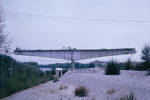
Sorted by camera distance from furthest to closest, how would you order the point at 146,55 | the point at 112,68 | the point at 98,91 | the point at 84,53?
the point at 84,53 → the point at 146,55 → the point at 112,68 → the point at 98,91

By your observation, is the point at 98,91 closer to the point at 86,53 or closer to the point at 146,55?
the point at 146,55

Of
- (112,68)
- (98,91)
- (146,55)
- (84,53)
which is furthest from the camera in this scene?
(84,53)

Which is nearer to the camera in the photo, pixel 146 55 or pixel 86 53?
pixel 146 55

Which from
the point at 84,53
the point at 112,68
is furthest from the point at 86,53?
the point at 112,68

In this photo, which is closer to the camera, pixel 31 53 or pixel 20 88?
pixel 20 88

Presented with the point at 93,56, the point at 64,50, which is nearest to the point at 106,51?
the point at 93,56

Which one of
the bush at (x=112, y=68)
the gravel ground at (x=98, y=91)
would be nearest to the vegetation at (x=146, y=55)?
the bush at (x=112, y=68)

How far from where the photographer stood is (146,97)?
1114cm

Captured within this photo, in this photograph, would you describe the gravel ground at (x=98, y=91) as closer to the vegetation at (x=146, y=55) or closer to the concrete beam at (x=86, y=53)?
the vegetation at (x=146, y=55)

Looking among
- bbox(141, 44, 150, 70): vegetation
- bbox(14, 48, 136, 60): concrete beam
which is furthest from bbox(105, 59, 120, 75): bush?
bbox(14, 48, 136, 60): concrete beam

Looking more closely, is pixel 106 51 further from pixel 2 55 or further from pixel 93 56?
pixel 2 55

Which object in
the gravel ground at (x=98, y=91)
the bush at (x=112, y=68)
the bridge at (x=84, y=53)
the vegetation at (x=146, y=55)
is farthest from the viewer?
the bridge at (x=84, y=53)

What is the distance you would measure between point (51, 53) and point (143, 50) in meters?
19.1

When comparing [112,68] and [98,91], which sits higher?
[112,68]
